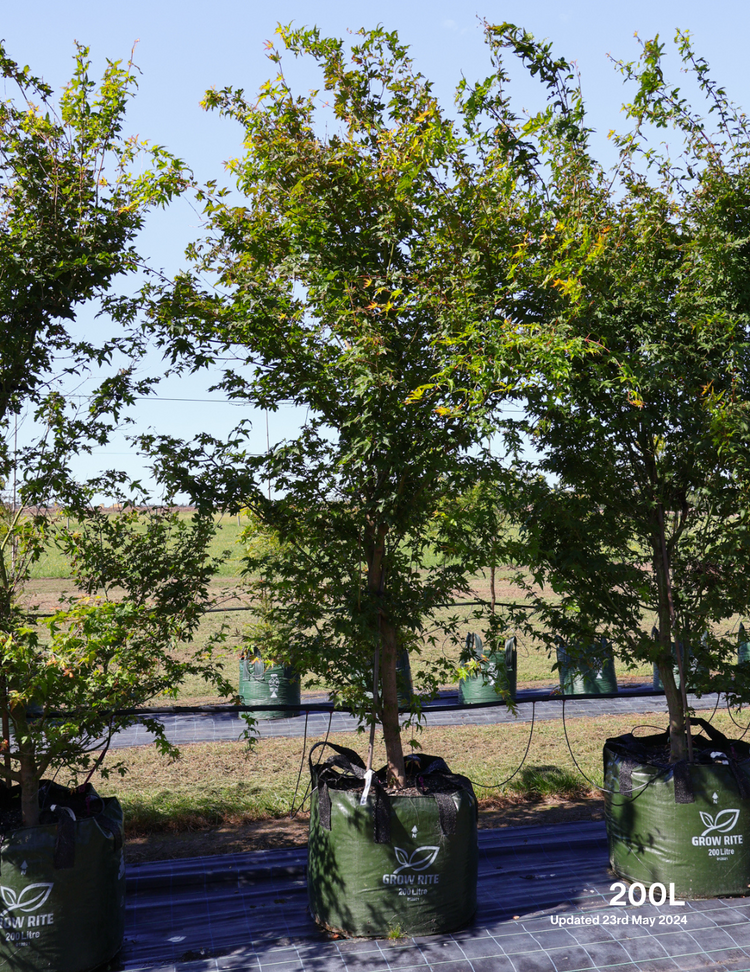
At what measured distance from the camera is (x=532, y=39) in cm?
491

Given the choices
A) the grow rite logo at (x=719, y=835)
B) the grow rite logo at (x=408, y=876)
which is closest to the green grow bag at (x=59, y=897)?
the grow rite logo at (x=408, y=876)

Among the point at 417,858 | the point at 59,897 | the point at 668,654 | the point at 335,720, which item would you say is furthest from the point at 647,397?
the point at 335,720

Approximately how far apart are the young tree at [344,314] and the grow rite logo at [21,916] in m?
1.82

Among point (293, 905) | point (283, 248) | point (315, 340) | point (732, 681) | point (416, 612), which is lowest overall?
point (293, 905)

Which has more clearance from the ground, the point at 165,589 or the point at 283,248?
the point at 283,248

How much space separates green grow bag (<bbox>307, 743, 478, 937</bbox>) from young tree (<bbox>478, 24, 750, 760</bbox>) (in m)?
1.49

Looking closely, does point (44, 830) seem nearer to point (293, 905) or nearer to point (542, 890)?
point (293, 905)

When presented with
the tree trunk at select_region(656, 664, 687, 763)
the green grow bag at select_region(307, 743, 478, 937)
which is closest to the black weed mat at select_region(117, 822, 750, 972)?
the green grow bag at select_region(307, 743, 478, 937)

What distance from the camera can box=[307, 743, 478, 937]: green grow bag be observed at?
467 centimetres

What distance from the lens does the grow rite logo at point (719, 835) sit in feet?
16.5

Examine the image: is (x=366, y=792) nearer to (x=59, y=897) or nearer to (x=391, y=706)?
(x=391, y=706)

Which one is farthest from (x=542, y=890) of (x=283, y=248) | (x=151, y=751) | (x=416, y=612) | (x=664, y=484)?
(x=151, y=751)

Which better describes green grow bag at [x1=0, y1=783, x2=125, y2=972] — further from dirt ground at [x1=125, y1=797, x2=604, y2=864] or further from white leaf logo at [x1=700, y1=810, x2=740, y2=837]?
white leaf logo at [x1=700, y1=810, x2=740, y2=837]

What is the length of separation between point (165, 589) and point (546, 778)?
14.8 feet
